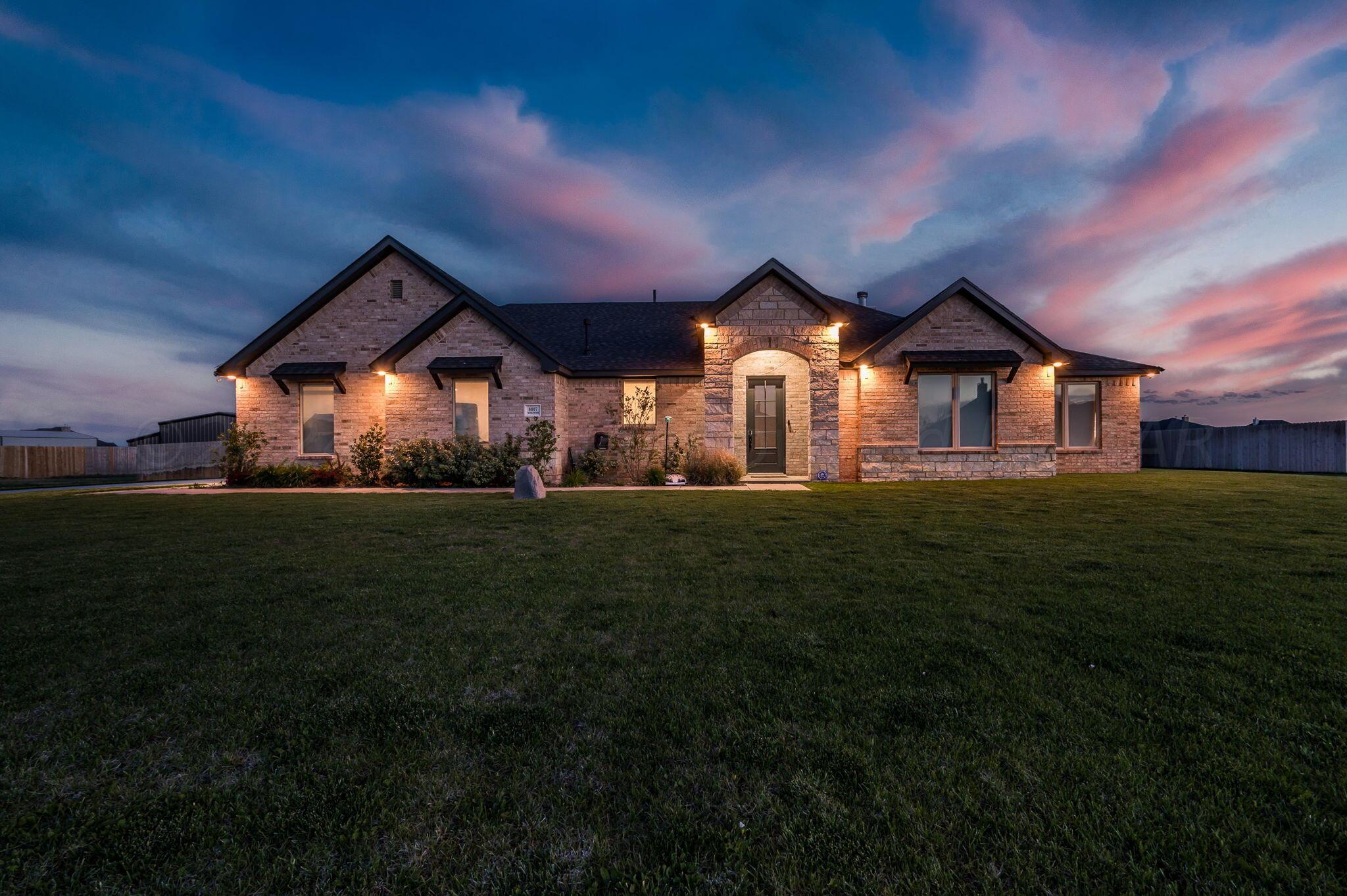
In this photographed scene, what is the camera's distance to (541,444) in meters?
13.1

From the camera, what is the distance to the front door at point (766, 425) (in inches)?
609

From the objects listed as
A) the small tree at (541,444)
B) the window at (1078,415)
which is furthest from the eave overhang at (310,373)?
the window at (1078,415)

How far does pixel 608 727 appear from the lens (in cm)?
197

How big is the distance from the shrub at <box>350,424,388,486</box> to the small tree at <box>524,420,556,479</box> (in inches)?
167

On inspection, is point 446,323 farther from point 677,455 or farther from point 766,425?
point 766,425

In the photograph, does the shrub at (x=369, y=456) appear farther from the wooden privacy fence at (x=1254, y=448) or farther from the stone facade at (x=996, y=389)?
the wooden privacy fence at (x=1254, y=448)

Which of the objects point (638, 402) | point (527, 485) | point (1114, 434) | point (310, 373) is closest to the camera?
point (527, 485)

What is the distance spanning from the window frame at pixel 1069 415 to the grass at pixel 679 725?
40.7 feet

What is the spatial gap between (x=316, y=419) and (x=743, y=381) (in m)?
13.2

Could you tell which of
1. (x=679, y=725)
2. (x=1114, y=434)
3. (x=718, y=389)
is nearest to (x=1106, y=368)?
(x=1114, y=434)

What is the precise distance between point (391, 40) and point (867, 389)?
16.8 m

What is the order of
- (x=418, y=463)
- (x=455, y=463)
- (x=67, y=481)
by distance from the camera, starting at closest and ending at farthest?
(x=455, y=463) < (x=418, y=463) < (x=67, y=481)

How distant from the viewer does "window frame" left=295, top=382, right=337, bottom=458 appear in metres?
14.7

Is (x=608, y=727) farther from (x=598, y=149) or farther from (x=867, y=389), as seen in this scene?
(x=598, y=149)
